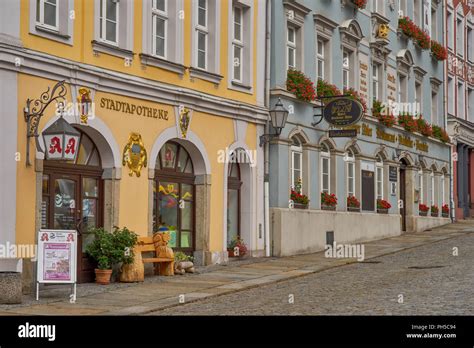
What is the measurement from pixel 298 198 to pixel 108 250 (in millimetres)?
8143

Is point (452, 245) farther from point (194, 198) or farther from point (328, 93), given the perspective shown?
point (194, 198)

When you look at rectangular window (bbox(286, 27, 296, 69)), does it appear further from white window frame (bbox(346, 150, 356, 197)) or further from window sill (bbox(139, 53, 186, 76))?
window sill (bbox(139, 53, 186, 76))

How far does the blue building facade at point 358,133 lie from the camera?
2281 centimetres

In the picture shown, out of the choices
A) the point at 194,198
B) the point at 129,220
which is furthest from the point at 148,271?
the point at 194,198

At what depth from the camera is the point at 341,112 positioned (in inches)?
932

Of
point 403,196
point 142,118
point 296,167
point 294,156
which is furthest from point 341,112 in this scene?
point 403,196

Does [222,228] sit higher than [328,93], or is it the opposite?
[328,93]

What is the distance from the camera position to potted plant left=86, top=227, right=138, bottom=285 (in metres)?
16.0

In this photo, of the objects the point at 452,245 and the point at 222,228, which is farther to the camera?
the point at 452,245

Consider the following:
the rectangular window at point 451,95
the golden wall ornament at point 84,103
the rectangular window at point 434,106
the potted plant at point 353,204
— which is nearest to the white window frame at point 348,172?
the potted plant at point 353,204

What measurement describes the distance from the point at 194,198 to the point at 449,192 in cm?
1949
